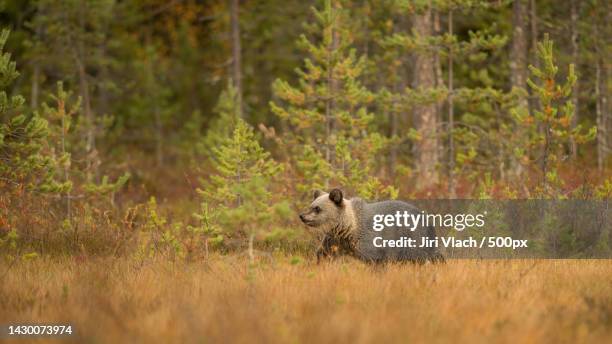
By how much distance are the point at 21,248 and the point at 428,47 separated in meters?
9.74

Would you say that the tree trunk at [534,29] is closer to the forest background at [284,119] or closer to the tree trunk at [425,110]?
the forest background at [284,119]

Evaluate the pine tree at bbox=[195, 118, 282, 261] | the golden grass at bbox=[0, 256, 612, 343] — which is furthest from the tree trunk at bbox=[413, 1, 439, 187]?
the golden grass at bbox=[0, 256, 612, 343]

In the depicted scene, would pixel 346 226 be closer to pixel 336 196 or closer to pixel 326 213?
pixel 326 213

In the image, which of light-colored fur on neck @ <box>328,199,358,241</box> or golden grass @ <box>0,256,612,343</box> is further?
light-colored fur on neck @ <box>328,199,358,241</box>

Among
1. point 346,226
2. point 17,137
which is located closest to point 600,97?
point 346,226

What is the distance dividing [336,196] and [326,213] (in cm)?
29

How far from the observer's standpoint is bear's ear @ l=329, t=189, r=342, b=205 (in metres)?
9.45

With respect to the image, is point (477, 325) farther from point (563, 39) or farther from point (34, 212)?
point (563, 39)

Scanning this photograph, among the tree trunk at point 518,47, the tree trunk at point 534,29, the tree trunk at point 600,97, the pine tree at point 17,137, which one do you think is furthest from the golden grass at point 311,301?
the tree trunk at point 534,29

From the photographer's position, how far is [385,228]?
375 inches

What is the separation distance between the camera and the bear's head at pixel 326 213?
376 inches

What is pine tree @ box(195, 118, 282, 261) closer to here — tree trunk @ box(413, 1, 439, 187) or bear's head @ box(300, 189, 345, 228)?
bear's head @ box(300, 189, 345, 228)

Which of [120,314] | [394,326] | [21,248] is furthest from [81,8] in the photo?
[394,326]

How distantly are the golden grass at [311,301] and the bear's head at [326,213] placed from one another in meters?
0.66
